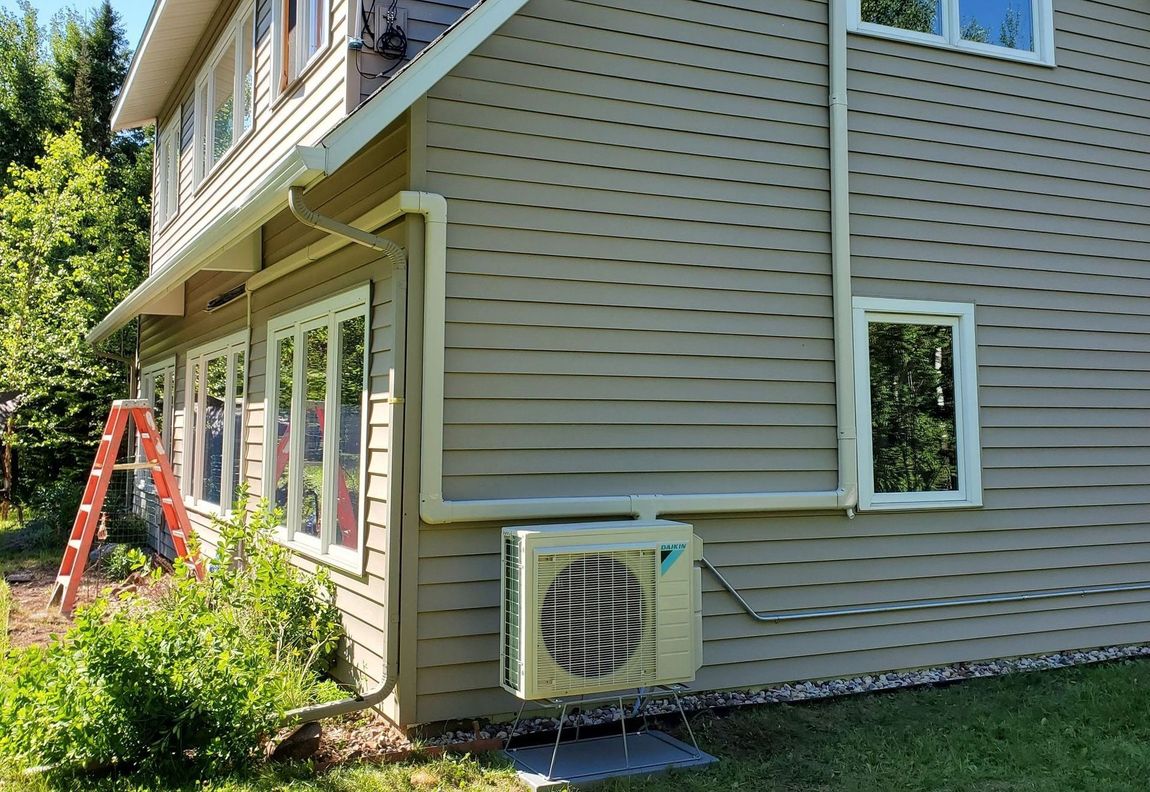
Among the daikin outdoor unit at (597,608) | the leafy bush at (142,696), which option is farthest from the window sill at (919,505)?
the leafy bush at (142,696)

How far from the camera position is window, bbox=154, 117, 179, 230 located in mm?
11260

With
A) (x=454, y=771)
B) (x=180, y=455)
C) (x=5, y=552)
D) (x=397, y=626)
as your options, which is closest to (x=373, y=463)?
(x=397, y=626)

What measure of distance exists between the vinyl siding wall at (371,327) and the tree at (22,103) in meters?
18.2

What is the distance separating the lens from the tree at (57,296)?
539 inches

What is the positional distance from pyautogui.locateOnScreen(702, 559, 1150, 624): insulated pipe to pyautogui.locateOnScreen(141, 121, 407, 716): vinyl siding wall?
1815 mm

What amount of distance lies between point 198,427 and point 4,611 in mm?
2594

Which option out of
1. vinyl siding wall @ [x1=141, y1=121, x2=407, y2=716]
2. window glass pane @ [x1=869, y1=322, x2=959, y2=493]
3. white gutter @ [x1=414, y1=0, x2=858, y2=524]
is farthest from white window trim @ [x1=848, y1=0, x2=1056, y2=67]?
vinyl siding wall @ [x1=141, y1=121, x2=407, y2=716]

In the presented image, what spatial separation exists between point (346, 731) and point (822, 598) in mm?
2791

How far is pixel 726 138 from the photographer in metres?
5.46

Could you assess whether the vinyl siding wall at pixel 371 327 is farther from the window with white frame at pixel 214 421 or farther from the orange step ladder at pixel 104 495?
the orange step ladder at pixel 104 495

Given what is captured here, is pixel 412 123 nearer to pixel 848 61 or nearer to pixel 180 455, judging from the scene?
pixel 848 61

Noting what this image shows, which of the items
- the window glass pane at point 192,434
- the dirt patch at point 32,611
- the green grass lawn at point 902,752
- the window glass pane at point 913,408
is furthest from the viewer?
the window glass pane at point 192,434

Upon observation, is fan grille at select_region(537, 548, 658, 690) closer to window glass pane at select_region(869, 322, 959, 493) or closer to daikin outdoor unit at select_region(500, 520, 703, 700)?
daikin outdoor unit at select_region(500, 520, 703, 700)

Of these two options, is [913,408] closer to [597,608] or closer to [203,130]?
[597,608]
